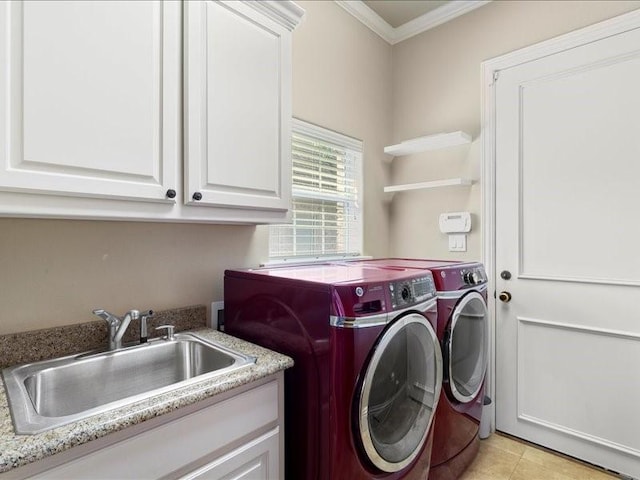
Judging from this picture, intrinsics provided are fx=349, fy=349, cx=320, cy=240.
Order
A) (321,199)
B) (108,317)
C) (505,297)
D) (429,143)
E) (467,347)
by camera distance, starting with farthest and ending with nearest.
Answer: (429,143)
(321,199)
(505,297)
(467,347)
(108,317)

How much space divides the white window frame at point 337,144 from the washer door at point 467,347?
0.92 metres

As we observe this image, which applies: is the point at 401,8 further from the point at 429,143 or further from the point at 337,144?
the point at 337,144

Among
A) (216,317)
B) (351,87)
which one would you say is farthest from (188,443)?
(351,87)

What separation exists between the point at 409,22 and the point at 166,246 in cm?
247

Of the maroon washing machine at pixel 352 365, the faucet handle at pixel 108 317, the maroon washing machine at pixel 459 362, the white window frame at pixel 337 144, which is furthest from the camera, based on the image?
the white window frame at pixel 337 144

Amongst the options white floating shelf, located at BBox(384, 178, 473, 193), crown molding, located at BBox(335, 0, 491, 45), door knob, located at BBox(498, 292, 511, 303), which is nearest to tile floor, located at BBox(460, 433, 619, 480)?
door knob, located at BBox(498, 292, 511, 303)

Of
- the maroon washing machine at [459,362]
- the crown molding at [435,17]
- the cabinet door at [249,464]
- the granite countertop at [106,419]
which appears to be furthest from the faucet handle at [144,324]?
the crown molding at [435,17]

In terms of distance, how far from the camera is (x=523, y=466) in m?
1.93

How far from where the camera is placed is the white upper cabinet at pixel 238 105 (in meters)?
1.28

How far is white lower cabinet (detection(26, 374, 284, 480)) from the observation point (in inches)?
33.3

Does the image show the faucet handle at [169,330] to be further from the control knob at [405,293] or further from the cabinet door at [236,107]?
the control knob at [405,293]

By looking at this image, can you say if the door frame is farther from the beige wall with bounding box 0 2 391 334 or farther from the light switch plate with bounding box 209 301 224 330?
the light switch plate with bounding box 209 301 224 330

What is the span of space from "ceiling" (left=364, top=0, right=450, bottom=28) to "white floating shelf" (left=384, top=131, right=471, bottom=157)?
913 mm

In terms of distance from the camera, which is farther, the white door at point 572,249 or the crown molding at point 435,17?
the crown molding at point 435,17
